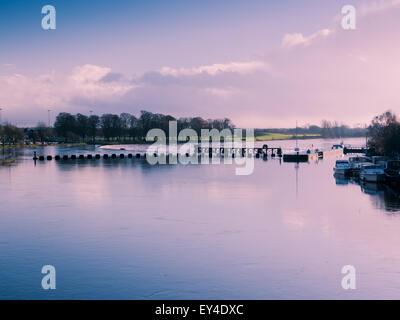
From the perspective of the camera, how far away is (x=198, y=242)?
32.1 meters

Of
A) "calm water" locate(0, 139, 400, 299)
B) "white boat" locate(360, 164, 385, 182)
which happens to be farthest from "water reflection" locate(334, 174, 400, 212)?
"white boat" locate(360, 164, 385, 182)

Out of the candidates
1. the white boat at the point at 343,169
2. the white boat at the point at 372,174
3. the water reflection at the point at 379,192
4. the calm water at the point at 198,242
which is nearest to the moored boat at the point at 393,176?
the white boat at the point at 372,174

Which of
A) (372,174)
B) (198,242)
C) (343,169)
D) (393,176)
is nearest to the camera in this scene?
(198,242)

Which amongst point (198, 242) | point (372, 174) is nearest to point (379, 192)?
point (372, 174)

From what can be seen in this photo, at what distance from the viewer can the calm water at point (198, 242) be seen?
2309 centimetres

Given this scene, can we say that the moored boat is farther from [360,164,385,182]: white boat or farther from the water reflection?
the water reflection

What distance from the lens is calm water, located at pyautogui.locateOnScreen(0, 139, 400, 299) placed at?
75.8 ft

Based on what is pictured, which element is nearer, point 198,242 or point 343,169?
point 198,242

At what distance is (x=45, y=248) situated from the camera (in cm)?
3045

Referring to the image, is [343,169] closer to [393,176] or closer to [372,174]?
[393,176]
